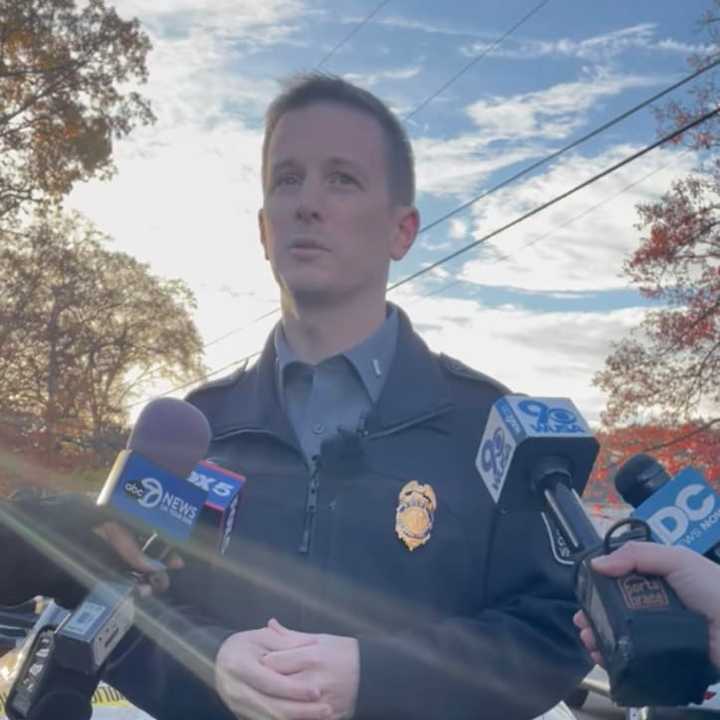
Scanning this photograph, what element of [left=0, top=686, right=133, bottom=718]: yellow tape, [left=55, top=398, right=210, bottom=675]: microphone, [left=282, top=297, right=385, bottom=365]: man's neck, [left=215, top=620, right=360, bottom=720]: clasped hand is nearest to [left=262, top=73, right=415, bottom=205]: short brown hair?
[left=282, top=297, right=385, bottom=365]: man's neck

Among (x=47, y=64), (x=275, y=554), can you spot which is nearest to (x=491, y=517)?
(x=275, y=554)

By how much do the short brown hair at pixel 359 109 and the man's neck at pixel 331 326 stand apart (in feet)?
0.89

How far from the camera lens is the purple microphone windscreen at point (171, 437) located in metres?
1.71

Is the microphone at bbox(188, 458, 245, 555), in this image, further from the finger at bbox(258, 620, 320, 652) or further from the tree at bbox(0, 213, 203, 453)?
the tree at bbox(0, 213, 203, 453)

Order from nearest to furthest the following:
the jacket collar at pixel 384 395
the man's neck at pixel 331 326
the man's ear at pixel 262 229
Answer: the jacket collar at pixel 384 395, the man's neck at pixel 331 326, the man's ear at pixel 262 229

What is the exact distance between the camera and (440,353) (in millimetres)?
2256

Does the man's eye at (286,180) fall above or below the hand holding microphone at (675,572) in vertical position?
above

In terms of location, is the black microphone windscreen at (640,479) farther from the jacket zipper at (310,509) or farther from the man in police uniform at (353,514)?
the jacket zipper at (310,509)

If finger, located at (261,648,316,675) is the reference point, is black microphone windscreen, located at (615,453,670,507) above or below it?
above

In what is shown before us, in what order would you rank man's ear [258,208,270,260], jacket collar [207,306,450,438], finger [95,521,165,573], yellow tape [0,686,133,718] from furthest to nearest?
1. yellow tape [0,686,133,718]
2. man's ear [258,208,270,260]
3. jacket collar [207,306,450,438]
4. finger [95,521,165,573]

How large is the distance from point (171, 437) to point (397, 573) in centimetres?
49

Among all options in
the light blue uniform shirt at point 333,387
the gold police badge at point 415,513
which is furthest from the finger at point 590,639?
the light blue uniform shirt at point 333,387

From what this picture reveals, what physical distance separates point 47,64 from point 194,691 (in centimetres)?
1432

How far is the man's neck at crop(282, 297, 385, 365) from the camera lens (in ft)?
7.02
